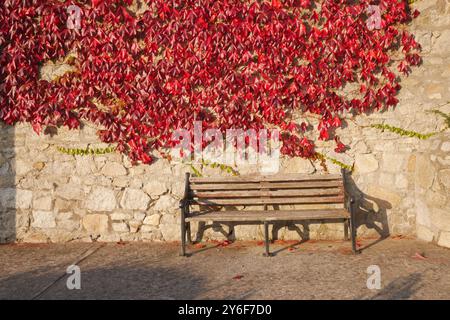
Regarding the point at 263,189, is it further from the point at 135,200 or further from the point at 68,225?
the point at 68,225

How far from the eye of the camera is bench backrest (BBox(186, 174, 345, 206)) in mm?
4492

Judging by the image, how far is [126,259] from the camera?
161 inches

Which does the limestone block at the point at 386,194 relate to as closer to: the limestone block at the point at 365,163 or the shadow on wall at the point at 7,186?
the limestone block at the point at 365,163

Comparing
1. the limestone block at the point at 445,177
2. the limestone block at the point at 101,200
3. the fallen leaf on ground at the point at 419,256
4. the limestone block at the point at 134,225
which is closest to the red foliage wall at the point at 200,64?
the limestone block at the point at 101,200

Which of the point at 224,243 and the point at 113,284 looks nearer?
the point at 113,284

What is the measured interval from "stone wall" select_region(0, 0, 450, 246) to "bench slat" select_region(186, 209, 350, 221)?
0.51 metres

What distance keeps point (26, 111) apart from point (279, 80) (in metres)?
3.04

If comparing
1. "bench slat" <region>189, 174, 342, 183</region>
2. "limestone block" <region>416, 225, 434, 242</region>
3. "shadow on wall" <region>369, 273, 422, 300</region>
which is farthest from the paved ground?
"bench slat" <region>189, 174, 342, 183</region>

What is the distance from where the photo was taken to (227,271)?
363cm

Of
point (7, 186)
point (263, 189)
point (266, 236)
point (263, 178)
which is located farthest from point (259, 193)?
point (7, 186)

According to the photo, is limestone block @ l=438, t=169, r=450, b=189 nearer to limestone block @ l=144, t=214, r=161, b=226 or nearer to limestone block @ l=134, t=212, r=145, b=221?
limestone block @ l=144, t=214, r=161, b=226

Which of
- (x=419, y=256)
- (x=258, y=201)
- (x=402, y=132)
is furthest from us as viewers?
(x=402, y=132)

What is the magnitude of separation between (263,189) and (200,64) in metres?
1.65
